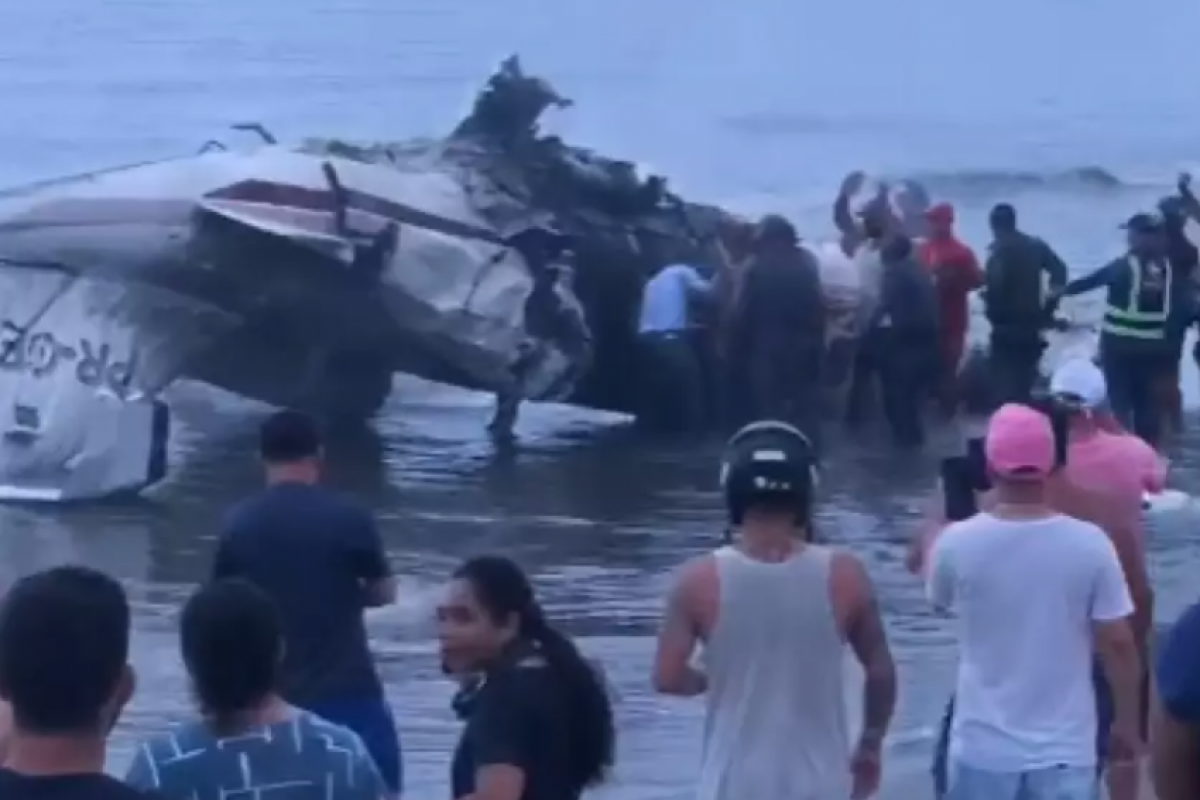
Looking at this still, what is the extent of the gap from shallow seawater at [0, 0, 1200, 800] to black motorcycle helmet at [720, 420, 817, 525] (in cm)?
777

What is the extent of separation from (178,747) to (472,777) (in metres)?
0.79

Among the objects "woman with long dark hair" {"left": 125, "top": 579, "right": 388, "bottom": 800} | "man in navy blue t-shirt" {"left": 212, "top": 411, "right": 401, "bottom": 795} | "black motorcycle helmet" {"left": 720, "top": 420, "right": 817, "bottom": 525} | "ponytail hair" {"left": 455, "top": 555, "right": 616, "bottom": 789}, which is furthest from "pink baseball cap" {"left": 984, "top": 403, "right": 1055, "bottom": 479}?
"woman with long dark hair" {"left": 125, "top": 579, "right": 388, "bottom": 800}

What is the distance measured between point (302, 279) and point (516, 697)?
1135 cm

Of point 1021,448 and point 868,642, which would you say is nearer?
point 868,642

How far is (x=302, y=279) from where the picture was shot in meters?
16.2

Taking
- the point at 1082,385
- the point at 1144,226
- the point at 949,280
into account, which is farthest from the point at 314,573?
the point at 949,280

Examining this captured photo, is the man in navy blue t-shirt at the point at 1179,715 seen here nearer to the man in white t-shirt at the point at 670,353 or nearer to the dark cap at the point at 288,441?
the dark cap at the point at 288,441

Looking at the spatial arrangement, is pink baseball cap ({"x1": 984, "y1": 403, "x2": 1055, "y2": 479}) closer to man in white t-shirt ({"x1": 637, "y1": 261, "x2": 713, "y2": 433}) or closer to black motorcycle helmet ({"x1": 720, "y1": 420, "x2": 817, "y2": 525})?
black motorcycle helmet ({"x1": 720, "y1": 420, "x2": 817, "y2": 525})

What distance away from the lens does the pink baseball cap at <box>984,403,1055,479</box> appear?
614cm

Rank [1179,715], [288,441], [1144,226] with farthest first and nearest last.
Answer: [1144,226] < [288,441] < [1179,715]

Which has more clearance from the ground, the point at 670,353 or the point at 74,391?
the point at 670,353

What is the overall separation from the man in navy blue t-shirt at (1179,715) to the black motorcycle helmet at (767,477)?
1406 mm

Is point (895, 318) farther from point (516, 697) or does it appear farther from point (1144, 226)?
point (516, 697)

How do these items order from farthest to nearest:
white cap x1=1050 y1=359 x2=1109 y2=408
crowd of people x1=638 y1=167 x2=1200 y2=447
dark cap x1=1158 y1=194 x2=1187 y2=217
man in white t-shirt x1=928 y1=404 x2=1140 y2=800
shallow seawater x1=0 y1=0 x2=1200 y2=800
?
dark cap x1=1158 y1=194 x2=1187 y2=217 → shallow seawater x1=0 y1=0 x2=1200 y2=800 → crowd of people x1=638 y1=167 x2=1200 y2=447 → white cap x1=1050 y1=359 x2=1109 y2=408 → man in white t-shirt x1=928 y1=404 x2=1140 y2=800
